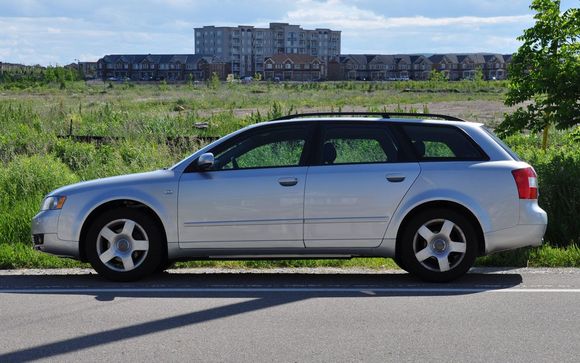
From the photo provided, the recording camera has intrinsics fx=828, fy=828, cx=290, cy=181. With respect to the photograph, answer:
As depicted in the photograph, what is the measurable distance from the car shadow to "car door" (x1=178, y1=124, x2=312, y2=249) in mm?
414

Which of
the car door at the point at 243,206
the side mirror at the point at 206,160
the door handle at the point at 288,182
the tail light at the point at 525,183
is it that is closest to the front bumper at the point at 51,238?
the car door at the point at 243,206

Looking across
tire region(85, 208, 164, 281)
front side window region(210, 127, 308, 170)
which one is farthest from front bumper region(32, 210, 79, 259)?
front side window region(210, 127, 308, 170)

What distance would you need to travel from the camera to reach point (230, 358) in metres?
5.22

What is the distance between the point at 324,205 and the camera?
297 inches

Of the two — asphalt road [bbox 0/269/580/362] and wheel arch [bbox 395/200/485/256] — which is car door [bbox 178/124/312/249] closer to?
asphalt road [bbox 0/269/580/362]

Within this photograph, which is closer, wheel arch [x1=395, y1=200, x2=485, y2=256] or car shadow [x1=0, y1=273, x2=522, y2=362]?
car shadow [x1=0, y1=273, x2=522, y2=362]

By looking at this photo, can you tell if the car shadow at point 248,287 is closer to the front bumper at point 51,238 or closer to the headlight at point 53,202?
the front bumper at point 51,238

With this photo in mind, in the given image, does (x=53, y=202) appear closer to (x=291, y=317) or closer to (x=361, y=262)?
(x=291, y=317)

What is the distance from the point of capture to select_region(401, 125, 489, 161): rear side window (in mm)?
7730

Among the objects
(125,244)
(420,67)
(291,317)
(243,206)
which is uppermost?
(420,67)

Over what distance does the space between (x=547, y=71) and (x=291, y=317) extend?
23.6 ft

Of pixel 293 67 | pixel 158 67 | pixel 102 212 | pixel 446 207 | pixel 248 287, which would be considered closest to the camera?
pixel 248 287

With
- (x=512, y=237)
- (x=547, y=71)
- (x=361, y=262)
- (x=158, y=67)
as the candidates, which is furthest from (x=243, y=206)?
(x=158, y=67)

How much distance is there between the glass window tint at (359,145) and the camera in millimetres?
7750
